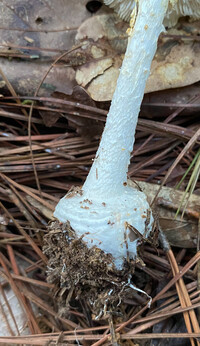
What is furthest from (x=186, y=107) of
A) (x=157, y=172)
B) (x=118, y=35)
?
(x=118, y=35)

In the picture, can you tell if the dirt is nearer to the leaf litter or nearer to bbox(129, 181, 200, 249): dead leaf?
the leaf litter

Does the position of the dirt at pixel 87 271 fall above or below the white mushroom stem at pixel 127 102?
below

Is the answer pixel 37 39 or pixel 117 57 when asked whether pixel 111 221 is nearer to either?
pixel 117 57

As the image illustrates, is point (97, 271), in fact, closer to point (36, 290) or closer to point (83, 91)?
point (36, 290)

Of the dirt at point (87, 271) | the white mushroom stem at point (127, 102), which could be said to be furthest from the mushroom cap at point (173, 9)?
the dirt at point (87, 271)

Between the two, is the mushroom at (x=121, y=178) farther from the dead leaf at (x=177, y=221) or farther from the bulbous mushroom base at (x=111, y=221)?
the dead leaf at (x=177, y=221)

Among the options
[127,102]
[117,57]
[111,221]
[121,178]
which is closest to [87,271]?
[111,221]
